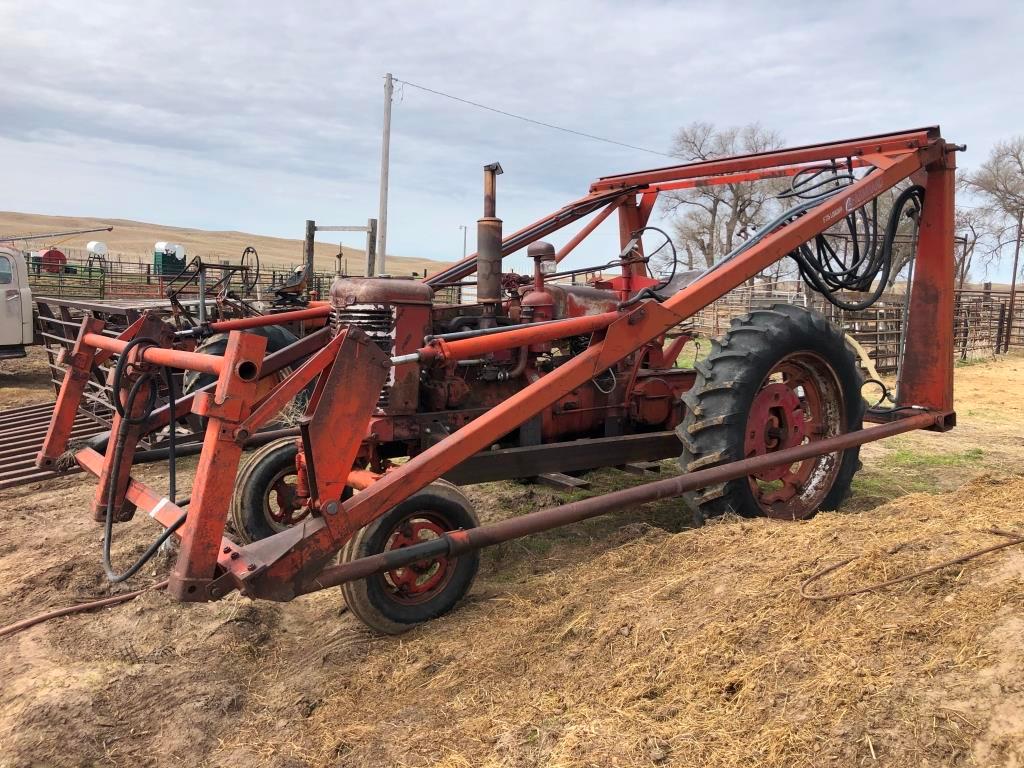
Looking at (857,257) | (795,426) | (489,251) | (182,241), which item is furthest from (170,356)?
(182,241)

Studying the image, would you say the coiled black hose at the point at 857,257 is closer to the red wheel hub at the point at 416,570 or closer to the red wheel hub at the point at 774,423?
the red wheel hub at the point at 774,423

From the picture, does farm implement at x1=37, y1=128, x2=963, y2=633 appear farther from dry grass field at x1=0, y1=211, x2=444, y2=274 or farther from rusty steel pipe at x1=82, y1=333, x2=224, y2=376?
dry grass field at x1=0, y1=211, x2=444, y2=274

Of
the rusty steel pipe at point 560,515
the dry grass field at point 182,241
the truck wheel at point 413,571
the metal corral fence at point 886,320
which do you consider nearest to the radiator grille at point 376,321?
the truck wheel at point 413,571

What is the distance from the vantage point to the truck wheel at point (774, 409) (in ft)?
14.0

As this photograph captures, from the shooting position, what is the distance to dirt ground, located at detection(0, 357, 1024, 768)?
226 centimetres

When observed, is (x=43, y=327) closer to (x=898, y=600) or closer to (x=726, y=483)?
(x=726, y=483)

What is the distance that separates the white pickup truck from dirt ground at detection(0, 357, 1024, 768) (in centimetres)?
818

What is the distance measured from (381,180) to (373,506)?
48.3 ft

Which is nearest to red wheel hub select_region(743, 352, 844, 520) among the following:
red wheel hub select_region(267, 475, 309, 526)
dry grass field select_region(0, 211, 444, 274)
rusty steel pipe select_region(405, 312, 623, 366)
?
rusty steel pipe select_region(405, 312, 623, 366)

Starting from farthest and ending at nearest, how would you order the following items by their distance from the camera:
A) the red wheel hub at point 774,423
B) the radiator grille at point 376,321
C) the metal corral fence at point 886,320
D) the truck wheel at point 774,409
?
the metal corral fence at point 886,320
the red wheel hub at point 774,423
the truck wheel at point 774,409
the radiator grille at point 376,321

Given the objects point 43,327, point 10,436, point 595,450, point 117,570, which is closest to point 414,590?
point 595,450

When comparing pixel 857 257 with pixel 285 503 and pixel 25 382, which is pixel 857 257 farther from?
pixel 25 382

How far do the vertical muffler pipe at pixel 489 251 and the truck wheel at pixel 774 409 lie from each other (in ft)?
4.06

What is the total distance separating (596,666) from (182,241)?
277ft
